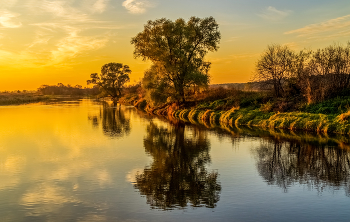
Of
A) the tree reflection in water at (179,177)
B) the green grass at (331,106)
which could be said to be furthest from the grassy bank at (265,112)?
the tree reflection in water at (179,177)

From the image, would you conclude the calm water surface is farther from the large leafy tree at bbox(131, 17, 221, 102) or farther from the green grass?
the large leafy tree at bbox(131, 17, 221, 102)

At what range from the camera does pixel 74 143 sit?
85.4 feet

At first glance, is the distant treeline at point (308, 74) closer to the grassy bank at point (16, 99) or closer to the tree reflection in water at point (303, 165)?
the tree reflection in water at point (303, 165)

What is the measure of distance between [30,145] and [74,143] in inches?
128

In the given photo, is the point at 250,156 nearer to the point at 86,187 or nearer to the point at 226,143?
the point at 226,143

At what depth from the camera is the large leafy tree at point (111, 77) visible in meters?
118

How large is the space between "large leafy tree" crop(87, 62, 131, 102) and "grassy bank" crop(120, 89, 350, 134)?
68214mm

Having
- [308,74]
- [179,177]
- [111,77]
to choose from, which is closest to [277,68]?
[308,74]

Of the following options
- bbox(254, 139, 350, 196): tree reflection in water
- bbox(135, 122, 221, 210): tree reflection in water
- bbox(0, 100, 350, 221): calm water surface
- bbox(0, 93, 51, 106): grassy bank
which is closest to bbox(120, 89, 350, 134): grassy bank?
bbox(0, 100, 350, 221): calm water surface

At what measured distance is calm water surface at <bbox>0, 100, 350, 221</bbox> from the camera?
38.1 feet

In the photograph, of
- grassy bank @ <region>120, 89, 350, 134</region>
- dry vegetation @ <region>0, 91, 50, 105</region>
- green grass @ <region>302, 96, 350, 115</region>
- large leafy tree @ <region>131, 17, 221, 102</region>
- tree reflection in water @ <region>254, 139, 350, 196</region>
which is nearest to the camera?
tree reflection in water @ <region>254, 139, 350, 196</region>

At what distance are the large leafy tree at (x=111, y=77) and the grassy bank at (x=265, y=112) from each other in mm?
68214

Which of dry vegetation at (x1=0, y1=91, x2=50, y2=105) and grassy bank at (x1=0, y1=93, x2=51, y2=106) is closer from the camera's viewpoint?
grassy bank at (x1=0, y1=93, x2=51, y2=106)

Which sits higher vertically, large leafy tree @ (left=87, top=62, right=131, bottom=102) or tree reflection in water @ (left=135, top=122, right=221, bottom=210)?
large leafy tree @ (left=87, top=62, right=131, bottom=102)
